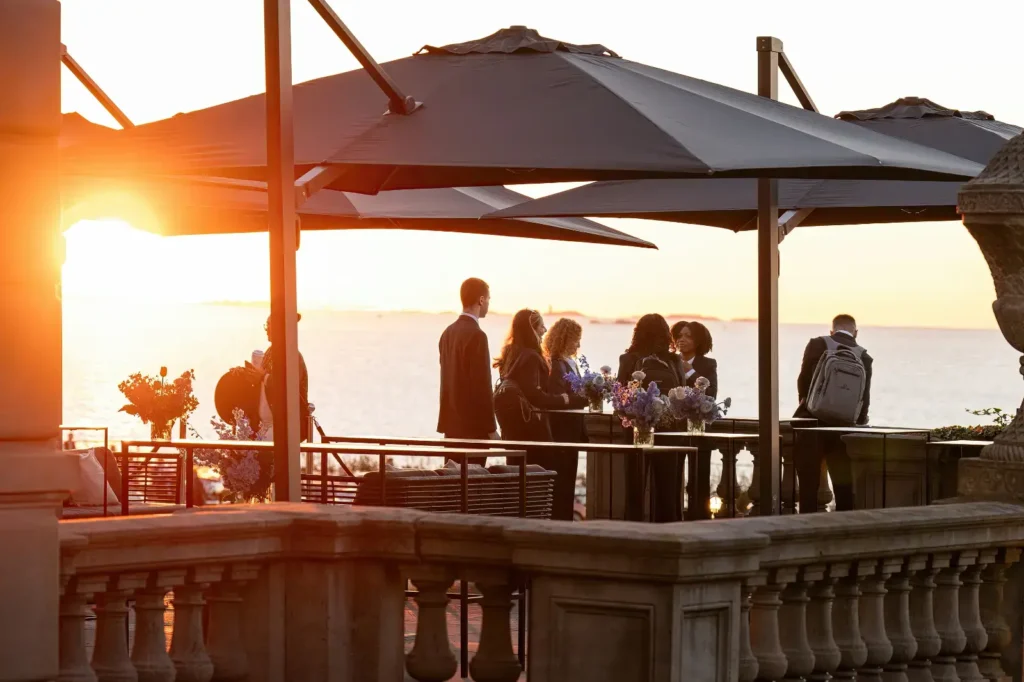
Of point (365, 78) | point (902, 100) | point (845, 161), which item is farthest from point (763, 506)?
point (902, 100)

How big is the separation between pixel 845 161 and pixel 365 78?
2585 millimetres

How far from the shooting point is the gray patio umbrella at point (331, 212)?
11.2m

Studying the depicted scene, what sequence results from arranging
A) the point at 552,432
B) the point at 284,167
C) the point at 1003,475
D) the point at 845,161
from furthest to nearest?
A: the point at 552,432
the point at 845,161
the point at 1003,475
the point at 284,167

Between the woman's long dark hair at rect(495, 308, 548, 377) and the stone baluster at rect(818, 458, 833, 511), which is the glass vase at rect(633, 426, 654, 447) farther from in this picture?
the stone baluster at rect(818, 458, 833, 511)

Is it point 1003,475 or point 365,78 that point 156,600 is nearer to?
point 1003,475

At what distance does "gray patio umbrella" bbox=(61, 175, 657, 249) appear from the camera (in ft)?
36.7

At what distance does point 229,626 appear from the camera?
5.62 m

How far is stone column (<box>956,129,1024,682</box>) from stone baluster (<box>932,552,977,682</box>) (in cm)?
40

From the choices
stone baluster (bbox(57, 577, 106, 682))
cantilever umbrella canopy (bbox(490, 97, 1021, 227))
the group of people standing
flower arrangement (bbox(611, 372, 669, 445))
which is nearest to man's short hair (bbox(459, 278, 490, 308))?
the group of people standing

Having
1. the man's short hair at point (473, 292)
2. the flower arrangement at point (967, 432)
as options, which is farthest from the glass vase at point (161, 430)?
the flower arrangement at point (967, 432)

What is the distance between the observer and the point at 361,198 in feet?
46.7

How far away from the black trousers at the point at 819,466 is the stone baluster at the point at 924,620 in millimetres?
6689

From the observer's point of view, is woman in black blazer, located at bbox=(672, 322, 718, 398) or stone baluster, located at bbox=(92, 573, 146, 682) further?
woman in black blazer, located at bbox=(672, 322, 718, 398)

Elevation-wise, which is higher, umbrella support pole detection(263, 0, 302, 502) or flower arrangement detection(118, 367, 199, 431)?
umbrella support pole detection(263, 0, 302, 502)
